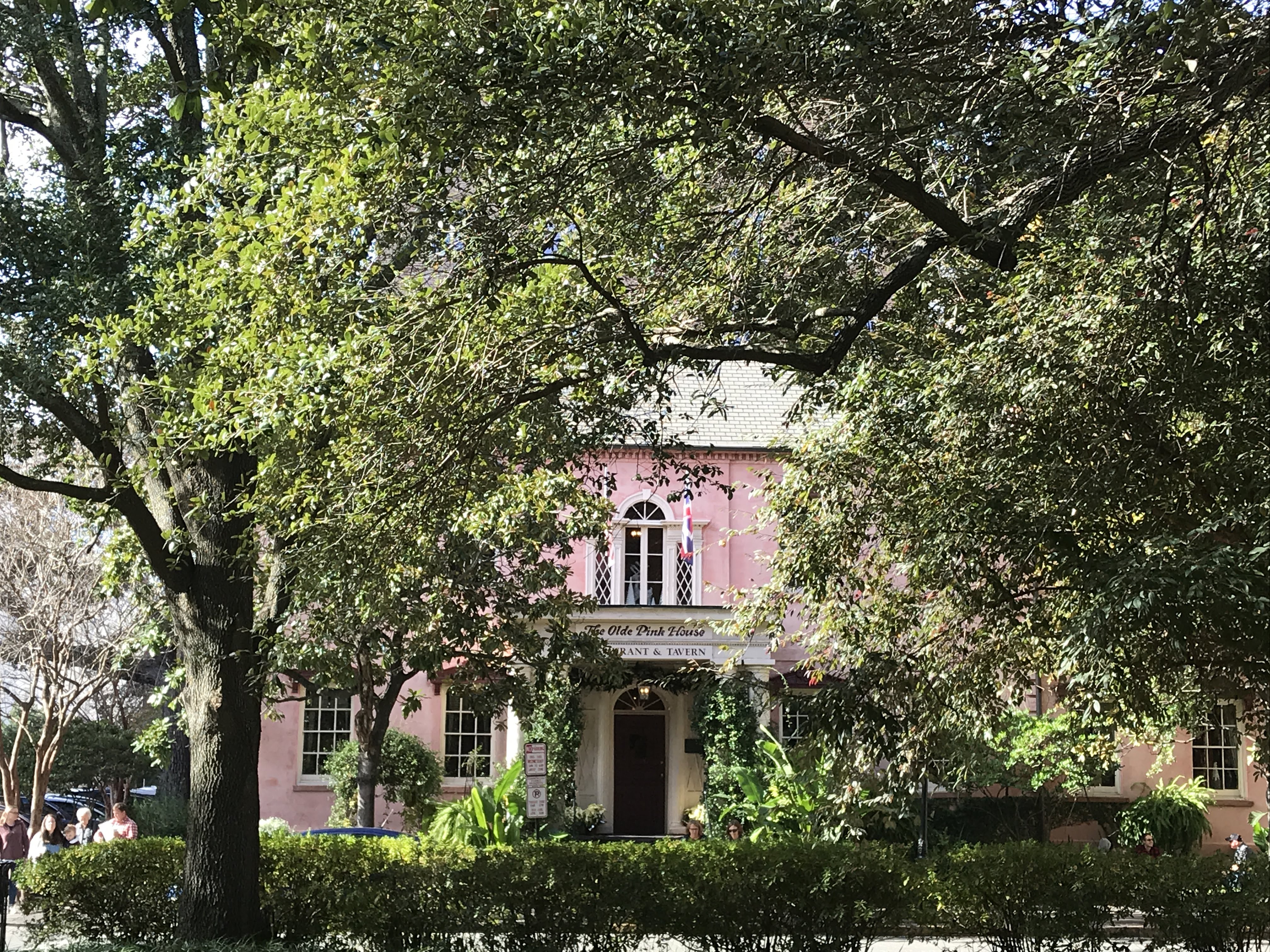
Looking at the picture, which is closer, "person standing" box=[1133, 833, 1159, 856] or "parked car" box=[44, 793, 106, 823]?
"person standing" box=[1133, 833, 1159, 856]

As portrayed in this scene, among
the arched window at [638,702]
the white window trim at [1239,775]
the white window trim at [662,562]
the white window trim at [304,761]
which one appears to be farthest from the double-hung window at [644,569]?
the white window trim at [1239,775]

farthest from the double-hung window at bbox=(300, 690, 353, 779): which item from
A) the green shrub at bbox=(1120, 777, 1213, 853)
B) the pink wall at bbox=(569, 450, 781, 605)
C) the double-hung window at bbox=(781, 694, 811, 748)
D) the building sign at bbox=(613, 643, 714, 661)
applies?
the green shrub at bbox=(1120, 777, 1213, 853)

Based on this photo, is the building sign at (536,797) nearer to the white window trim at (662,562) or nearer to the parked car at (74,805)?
the white window trim at (662,562)

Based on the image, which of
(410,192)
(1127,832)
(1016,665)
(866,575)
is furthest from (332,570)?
(1127,832)

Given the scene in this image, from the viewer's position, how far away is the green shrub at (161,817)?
899 inches

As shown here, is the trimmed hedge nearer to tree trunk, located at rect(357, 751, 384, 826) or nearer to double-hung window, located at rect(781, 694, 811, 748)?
double-hung window, located at rect(781, 694, 811, 748)

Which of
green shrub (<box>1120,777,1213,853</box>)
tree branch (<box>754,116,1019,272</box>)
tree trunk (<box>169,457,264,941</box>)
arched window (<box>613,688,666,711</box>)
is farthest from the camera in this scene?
arched window (<box>613,688,666,711</box>)

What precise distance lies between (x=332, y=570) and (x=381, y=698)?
406 inches

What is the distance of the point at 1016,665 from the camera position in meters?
10.7

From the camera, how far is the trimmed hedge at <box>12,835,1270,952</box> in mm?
11062

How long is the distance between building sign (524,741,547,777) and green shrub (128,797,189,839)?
423 inches

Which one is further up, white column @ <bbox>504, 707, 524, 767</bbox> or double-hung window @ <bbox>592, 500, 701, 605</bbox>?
double-hung window @ <bbox>592, 500, 701, 605</bbox>

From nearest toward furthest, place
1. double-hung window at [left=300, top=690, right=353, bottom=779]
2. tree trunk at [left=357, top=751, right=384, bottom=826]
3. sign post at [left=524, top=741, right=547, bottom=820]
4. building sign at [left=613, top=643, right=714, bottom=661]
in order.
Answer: sign post at [left=524, top=741, right=547, bottom=820] < tree trunk at [left=357, top=751, right=384, bottom=826] < building sign at [left=613, top=643, right=714, bottom=661] < double-hung window at [left=300, top=690, right=353, bottom=779]

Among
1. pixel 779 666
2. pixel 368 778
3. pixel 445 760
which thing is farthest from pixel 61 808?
pixel 779 666
